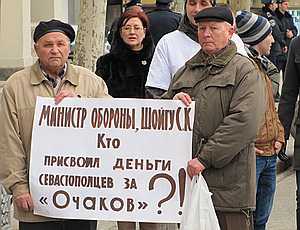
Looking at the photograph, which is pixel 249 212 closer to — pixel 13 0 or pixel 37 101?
pixel 37 101

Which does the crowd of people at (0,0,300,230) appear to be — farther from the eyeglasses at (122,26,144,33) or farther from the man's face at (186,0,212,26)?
the eyeglasses at (122,26,144,33)

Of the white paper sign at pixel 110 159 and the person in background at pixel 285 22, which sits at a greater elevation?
the white paper sign at pixel 110 159

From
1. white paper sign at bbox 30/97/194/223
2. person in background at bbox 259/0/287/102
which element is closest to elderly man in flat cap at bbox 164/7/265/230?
white paper sign at bbox 30/97/194/223

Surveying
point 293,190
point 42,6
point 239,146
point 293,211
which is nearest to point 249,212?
point 239,146

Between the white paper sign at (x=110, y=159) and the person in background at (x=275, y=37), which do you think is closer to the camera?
the white paper sign at (x=110, y=159)

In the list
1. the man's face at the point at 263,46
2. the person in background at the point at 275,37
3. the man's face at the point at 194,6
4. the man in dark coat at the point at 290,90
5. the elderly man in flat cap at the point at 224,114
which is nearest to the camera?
the elderly man in flat cap at the point at 224,114

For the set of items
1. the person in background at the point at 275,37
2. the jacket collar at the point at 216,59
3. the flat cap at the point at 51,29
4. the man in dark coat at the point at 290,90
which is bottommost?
the person in background at the point at 275,37

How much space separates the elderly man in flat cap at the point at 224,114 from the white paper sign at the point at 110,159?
118mm

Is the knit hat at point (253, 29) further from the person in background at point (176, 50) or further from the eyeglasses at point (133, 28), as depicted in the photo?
the eyeglasses at point (133, 28)

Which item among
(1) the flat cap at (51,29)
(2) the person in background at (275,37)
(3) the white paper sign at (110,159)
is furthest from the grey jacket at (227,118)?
(2) the person in background at (275,37)

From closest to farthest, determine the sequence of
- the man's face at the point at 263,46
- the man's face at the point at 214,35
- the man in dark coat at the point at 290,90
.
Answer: the man's face at the point at 214,35, the man in dark coat at the point at 290,90, the man's face at the point at 263,46

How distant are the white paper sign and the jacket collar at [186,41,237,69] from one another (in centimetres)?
28

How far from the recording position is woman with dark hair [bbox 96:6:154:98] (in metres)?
6.30

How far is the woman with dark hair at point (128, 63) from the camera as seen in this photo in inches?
248
